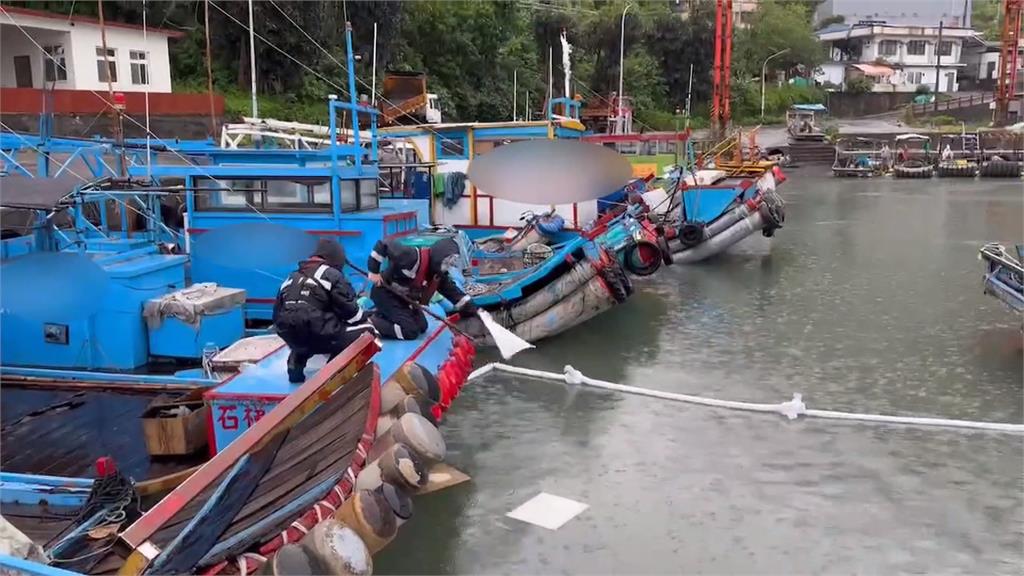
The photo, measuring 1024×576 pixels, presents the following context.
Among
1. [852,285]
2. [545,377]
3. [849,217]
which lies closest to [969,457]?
[545,377]

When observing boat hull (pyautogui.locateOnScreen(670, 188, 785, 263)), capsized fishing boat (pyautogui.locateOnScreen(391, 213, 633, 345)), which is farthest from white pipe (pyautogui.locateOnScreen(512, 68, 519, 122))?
capsized fishing boat (pyautogui.locateOnScreen(391, 213, 633, 345))

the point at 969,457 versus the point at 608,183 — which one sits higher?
the point at 608,183

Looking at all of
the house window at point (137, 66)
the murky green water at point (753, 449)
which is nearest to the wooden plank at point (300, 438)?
the murky green water at point (753, 449)

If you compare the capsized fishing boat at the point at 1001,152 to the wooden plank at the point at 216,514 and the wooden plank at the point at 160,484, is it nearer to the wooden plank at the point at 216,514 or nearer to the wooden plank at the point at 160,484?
the wooden plank at the point at 160,484

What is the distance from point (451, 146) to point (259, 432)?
38.6 ft

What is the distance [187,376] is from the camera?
779 cm

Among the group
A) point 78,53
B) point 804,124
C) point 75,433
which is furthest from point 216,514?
point 804,124

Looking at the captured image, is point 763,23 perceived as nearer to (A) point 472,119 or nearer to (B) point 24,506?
(A) point 472,119

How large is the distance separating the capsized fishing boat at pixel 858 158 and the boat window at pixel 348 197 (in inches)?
1399

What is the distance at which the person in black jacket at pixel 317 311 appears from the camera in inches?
225

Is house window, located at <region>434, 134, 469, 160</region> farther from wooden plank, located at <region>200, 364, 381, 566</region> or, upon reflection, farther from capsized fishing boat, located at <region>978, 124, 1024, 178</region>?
capsized fishing boat, located at <region>978, 124, 1024, 178</region>

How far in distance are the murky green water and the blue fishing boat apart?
34.9 inches

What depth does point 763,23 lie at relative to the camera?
201 feet

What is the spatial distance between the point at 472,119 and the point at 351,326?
111ft
